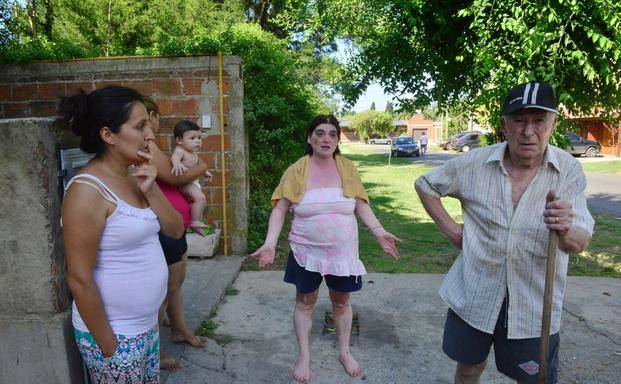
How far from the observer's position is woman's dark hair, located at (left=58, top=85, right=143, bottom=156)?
1.83 metres

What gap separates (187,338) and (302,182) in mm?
1531

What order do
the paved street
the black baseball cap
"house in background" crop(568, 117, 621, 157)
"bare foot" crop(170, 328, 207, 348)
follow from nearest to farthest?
the black baseball cap → "bare foot" crop(170, 328, 207, 348) → the paved street → "house in background" crop(568, 117, 621, 157)

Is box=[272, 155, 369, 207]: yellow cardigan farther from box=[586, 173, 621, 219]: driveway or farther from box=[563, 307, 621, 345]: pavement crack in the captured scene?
box=[586, 173, 621, 219]: driveway

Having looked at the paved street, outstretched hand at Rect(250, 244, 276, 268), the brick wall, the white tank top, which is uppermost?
the brick wall

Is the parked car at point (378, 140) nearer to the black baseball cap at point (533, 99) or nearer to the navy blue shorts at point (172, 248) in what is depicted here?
the navy blue shorts at point (172, 248)

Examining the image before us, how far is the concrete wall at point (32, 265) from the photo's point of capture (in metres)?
2.02

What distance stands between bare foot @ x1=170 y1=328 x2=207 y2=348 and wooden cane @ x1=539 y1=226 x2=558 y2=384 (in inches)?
92.5

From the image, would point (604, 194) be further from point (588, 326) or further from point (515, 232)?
point (515, 232)

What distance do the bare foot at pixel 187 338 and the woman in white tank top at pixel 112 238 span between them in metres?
1.47

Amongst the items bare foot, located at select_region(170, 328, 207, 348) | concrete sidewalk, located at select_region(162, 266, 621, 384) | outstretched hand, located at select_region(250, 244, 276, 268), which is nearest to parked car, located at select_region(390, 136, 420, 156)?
concrete sidewalk, located at select_region(162, 266, 621, 384)

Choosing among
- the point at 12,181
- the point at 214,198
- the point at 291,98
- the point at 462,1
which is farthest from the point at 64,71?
the point at 462,1

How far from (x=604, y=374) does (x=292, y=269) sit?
232cm

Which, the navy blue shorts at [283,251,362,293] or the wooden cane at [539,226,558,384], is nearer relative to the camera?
the wooden cane at [539,226,558,384]

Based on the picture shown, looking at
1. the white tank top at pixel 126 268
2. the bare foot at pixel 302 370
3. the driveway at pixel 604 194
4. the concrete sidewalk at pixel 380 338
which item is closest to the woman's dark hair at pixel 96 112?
the white tank top at pixel 126 268
